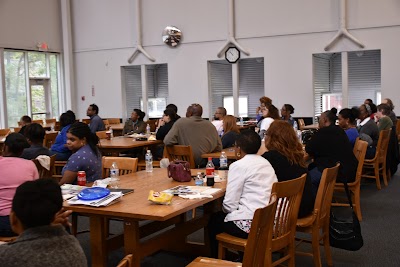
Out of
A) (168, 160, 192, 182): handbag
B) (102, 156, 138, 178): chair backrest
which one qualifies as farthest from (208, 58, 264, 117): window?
(168, 160, 192, 182): handbag

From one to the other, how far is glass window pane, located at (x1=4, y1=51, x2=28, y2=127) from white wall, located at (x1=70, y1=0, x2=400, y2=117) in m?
1.71

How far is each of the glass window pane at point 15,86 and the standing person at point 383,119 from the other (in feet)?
29.5

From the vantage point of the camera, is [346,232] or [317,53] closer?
[346,232]

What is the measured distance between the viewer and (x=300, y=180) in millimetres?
3359

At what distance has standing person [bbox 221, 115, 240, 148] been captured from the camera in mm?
6770

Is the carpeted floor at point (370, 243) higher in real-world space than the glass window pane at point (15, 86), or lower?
lower

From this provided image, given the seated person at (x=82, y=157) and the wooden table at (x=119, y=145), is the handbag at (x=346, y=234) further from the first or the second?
the wooden table at (x=119, y=145)

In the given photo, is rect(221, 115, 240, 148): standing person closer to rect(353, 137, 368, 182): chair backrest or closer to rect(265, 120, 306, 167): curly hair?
rect(353, 137, 368, 182): chair backrest

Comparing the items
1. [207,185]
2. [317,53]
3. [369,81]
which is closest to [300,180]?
[207,185]

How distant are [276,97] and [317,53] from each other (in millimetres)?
1371

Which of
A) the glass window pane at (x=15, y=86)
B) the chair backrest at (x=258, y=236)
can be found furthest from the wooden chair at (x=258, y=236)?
the glass window pane at (x=15, y=86)

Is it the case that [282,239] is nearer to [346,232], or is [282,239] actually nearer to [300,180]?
[300,180]

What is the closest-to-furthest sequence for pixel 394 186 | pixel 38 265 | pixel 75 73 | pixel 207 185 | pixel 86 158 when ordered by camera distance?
1. pixel 38 265
2. pixel 207 185
3. pixel 86 158
4. pixel 394 186
5. pixel 75 73

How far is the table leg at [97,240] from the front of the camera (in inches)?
132
